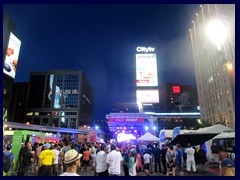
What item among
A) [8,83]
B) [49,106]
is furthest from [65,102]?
[8,83]

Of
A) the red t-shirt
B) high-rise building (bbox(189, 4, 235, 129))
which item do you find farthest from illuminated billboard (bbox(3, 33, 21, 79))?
high-rise building (bbox(189, 4, 235, 129))

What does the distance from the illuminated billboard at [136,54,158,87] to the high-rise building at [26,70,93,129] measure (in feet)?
173

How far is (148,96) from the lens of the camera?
129 feet

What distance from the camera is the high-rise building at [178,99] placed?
12401 centimetres

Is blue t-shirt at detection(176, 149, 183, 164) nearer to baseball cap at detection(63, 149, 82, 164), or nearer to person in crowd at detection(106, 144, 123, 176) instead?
person in crowd at detection(106, 144, 123, 176)

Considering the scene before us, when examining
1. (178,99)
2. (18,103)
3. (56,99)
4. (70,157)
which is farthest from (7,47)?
(178,99)

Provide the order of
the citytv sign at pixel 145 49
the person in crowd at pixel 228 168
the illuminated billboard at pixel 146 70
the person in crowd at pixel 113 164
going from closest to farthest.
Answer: the person in crowd at pixel 228 168, the person in crowd at pixel 113 164, the illuminated billboard at pixel 146 70, the citytv sign at pixel 145 49

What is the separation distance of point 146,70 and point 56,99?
60078 millimetres

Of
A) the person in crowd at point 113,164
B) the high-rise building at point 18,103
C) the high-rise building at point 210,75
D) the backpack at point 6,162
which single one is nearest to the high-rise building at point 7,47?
the high-rise building at point 18,103

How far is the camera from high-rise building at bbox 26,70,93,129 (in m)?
86.4

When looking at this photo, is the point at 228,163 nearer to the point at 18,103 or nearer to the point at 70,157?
the point at 70,157

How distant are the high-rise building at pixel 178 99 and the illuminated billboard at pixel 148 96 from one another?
286 ft

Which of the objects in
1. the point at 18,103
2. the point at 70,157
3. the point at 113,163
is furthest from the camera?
the point at 18,103

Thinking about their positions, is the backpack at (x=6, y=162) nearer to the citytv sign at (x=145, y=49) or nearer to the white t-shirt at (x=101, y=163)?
the white t-shirt at (x=101, y=163)
